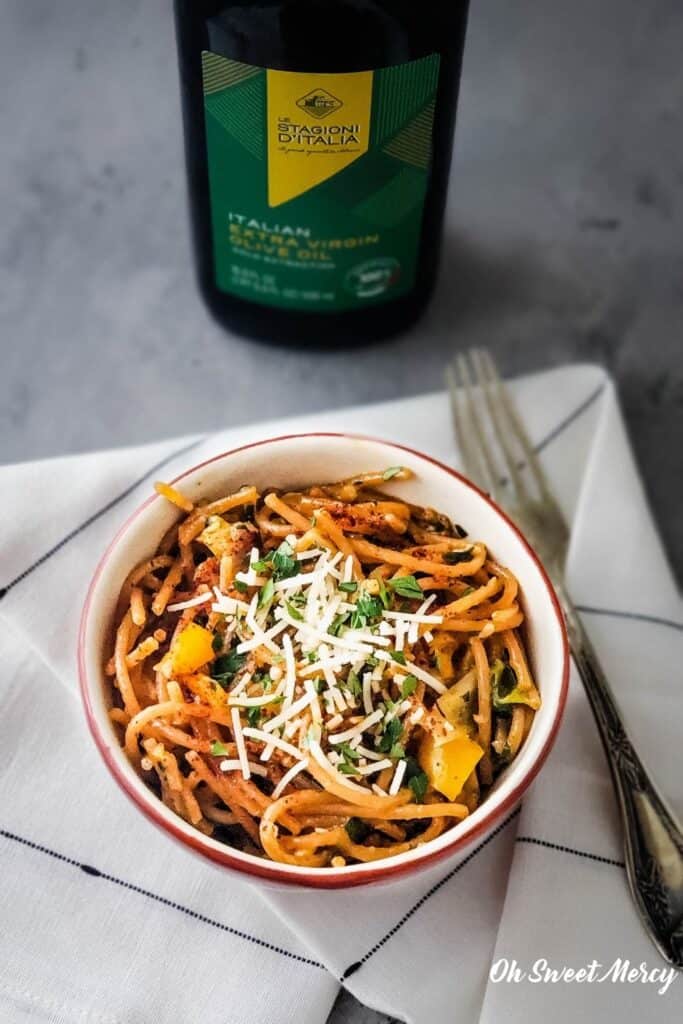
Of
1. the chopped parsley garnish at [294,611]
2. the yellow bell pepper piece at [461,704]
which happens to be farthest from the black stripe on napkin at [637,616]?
the chopped parsley garnish at [294,611]

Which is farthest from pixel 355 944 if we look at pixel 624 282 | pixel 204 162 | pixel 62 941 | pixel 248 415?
pixel 624 282

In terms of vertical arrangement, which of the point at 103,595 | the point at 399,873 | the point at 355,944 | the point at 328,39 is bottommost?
the point at 355,944

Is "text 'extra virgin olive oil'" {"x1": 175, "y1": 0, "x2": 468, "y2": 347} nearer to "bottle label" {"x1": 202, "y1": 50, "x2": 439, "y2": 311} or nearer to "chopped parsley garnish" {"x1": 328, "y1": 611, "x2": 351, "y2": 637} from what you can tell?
"bottle label" {"x1": 202, "y1": 50, "x2": 439, "y2": 311}

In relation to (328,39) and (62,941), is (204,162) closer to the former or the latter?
(328,39)

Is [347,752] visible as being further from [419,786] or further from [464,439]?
[464,439]

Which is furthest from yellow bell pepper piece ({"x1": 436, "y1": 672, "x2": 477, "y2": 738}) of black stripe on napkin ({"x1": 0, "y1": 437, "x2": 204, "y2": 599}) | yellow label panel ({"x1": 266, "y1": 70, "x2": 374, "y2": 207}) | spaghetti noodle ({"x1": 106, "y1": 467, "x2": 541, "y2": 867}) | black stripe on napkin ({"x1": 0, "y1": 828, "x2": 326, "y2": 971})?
yellow label panel ({"x1": 266, "y1": 70, "x2": 374, "y2": 207})
